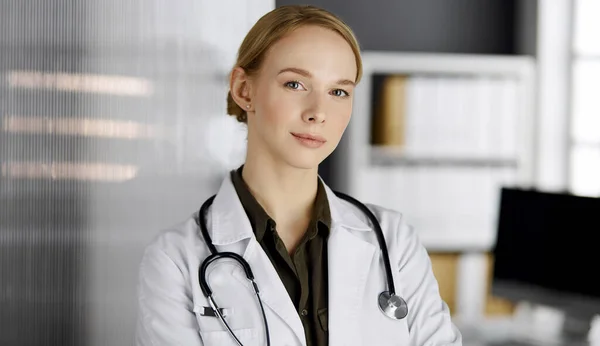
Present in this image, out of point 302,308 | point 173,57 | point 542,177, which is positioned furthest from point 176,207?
point 542,177

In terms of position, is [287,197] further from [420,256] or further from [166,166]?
[166,166]

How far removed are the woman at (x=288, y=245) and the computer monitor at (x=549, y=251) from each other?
1.04 metres

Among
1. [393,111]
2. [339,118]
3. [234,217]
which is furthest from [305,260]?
[393,111]

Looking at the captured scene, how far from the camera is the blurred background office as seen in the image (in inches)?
71.9

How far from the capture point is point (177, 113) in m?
1.87

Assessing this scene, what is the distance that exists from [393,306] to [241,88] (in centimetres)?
46

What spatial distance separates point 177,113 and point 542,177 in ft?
6.38

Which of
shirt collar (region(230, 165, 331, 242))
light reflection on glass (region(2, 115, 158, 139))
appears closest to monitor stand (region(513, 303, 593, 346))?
shirt collar (region(230, 165, 331, 242))

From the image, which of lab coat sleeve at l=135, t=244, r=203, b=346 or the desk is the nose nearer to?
lab coat sleeve at l=135, t=244, r=203, b=346

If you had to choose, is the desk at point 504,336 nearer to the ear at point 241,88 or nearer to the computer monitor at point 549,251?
the computer monitor at point 549,251

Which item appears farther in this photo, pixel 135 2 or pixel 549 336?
pixel 549 336

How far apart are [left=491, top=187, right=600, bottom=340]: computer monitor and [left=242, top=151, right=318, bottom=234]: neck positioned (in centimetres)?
119

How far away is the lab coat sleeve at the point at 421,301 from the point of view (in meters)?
1.40

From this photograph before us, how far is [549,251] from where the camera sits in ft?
7.93
